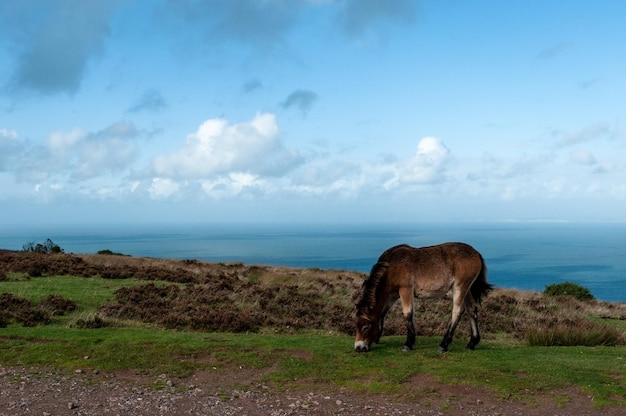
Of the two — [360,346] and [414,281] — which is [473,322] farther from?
[360,346]

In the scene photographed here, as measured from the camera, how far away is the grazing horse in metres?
10.8

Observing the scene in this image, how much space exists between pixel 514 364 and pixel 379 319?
2.74 metres

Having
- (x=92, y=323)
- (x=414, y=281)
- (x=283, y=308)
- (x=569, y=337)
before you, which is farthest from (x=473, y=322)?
(x=92, y=323)

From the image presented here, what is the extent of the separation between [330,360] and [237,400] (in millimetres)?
2415

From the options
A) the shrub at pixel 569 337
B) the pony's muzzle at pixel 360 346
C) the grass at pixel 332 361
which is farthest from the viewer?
the shrub at pixel 569 337

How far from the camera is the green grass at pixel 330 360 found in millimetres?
8844

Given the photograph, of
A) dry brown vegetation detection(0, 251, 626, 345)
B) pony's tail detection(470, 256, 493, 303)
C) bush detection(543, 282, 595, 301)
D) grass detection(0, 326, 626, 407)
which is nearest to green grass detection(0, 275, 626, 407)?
grass detection(0, 326, 626, 407)

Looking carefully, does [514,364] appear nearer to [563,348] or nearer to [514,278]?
[563,348]

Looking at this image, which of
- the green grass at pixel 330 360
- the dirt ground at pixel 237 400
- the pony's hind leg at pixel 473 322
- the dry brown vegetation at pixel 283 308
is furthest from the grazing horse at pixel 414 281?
the dry brown vegetation at pixel 283 308

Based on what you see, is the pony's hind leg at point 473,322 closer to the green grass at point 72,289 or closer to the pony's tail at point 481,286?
the pony's tail at point 481,286

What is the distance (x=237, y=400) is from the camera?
8.27m

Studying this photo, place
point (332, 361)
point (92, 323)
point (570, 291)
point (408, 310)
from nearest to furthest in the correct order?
point (332, 361) → point (408, 310) → point (92, 323) → point (570, 291)

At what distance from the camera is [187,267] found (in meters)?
32.0

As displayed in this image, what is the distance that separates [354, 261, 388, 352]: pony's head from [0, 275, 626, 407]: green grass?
1.13 ft
